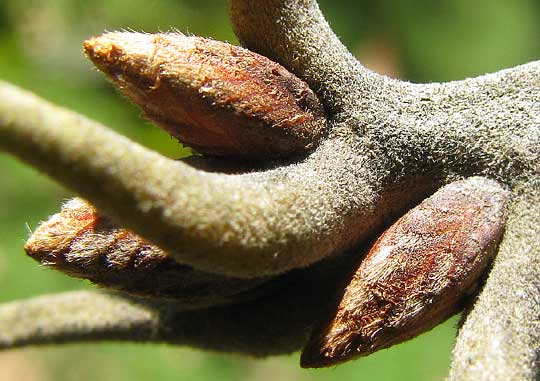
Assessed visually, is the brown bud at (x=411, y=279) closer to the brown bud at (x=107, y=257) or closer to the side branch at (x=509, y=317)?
the side branch at (x=509, y=317)

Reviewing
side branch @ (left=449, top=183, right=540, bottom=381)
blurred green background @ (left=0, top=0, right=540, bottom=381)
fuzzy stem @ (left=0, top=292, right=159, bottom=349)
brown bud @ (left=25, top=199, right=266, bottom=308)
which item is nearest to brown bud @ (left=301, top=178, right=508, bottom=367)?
side branch @ (left=449, top=183, right=540, bottom=381)

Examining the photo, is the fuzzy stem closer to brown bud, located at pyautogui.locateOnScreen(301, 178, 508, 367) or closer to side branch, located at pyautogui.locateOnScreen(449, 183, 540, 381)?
brown bud, located at pyautogui.locateOnScreen(301, 178, 508, 367)

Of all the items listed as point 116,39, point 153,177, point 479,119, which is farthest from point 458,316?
point 116,39

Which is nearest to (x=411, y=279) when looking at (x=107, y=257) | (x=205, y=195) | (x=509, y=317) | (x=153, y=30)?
(x=509, y=317)

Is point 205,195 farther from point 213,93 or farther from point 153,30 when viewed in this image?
point 153,30

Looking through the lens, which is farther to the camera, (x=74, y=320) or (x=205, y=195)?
(x=74, y=320)

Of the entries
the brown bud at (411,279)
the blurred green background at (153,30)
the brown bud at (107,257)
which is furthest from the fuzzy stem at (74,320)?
the blurred green background at (153,30)
